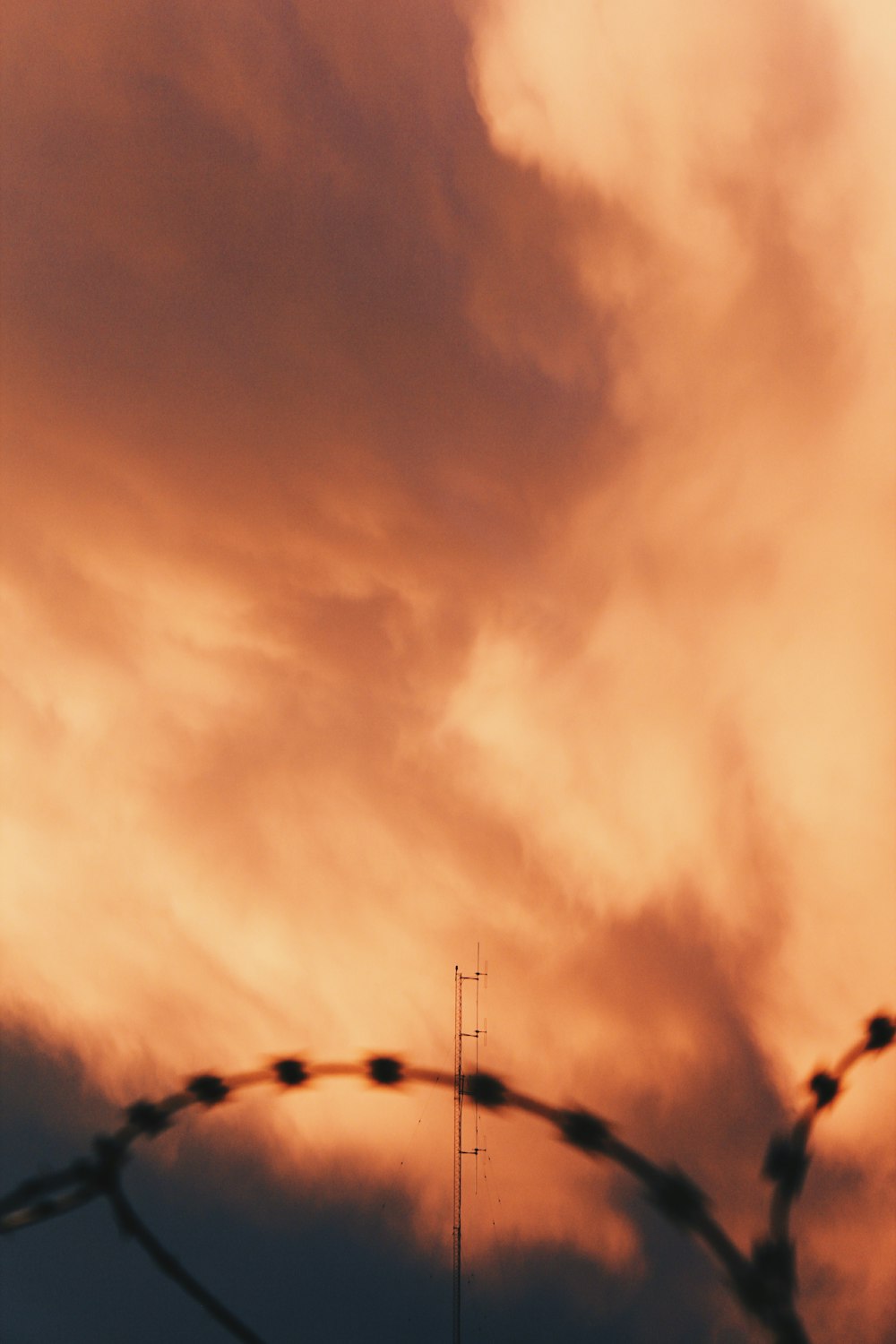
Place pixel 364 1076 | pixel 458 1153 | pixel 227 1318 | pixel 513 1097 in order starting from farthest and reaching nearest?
pixel 458 1153 < pixel 364 1076 < pixel 513 1097 < pixel 227 1318

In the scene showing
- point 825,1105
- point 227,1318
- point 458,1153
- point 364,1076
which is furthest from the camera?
point 458,1153

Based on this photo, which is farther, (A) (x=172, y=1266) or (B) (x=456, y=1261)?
(B) (x=456, y=1261)

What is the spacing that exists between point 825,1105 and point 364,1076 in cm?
326

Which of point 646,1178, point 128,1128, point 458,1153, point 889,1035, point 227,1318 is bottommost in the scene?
point 227,1318

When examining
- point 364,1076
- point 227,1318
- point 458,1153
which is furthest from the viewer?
point 458,1153

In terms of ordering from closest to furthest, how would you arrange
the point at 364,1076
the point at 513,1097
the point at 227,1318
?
1. the point at 227,1318
2. the point at 513,1097
3. the point at 364,1076

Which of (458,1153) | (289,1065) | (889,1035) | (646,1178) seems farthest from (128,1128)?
(458,1153)

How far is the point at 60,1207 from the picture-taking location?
28.1 ft

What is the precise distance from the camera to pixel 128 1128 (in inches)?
335

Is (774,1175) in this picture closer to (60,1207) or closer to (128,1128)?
(128,1128)

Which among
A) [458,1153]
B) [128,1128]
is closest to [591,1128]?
[128,1128]

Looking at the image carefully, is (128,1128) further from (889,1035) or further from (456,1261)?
(456,1261)

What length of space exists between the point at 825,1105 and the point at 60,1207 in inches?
217

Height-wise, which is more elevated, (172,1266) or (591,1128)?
(591,1128)
